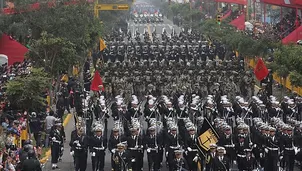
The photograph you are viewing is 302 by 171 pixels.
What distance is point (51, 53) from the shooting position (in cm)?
3959

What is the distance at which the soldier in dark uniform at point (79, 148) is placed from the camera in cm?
2572

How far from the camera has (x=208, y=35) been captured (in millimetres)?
67375

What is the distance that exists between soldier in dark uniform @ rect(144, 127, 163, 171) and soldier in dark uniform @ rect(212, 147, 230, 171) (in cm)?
286

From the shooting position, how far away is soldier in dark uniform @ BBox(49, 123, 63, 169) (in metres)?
26.9

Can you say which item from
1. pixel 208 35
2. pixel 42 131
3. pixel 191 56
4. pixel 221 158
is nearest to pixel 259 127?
pixel 221 158

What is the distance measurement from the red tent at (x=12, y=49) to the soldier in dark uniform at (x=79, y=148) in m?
20.3

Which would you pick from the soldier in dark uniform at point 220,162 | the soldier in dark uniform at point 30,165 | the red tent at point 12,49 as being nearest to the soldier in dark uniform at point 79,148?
the soldier in dark uniform at point 30,165

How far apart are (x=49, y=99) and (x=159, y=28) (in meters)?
64.2

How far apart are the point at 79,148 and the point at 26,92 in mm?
5229

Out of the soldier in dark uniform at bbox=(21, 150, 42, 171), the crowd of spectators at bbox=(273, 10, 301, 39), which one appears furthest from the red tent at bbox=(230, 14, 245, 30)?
the soldier in dark uniform at bbox=(21, 150, 42, 171)

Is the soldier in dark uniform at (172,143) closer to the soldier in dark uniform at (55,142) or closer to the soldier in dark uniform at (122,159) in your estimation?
the soldier in dark uniform at (122,159)

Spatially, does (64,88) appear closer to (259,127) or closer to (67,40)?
(67,40)

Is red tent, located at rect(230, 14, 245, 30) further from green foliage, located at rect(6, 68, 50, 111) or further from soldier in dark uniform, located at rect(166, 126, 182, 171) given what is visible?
soldier in dark uniform, located at rect(166, 126, 182, 171)

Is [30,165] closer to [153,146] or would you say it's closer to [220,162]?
[153,146]
